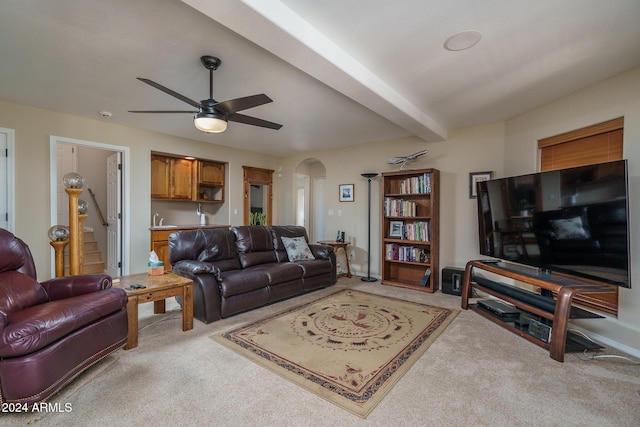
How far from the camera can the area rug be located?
6.24 feet

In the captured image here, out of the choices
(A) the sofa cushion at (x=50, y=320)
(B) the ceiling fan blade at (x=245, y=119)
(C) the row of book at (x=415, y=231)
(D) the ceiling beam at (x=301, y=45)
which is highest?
(D) the ceiling beam at (x=301, y=45)

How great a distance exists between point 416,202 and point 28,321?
14.7 feet

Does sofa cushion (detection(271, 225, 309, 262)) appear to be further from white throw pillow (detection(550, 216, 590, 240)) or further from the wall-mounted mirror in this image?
white throw pillow (detection(550, 216, 590, 240))

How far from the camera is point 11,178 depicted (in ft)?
11.2

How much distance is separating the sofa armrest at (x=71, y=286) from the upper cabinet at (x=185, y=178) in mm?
2882

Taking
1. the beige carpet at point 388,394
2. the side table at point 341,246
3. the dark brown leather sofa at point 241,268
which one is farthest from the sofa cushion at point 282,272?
the side table at point 341,246

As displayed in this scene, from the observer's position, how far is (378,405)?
171 centimetres

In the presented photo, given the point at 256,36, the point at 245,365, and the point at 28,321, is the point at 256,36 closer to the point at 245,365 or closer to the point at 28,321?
the point at 28,321

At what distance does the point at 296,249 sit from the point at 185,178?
269 cm

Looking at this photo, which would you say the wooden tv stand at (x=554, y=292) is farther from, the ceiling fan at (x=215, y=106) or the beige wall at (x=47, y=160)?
the beige wall at (x=47, y=160)

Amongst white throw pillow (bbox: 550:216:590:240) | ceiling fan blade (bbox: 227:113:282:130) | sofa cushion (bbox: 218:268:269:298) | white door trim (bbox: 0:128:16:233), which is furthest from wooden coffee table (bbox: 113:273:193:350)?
white throw pillow (bbox: 550:216:590:240)

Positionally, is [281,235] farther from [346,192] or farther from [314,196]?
[314,196]

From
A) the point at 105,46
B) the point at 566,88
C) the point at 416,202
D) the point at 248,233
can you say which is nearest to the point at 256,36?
the point at 105,46

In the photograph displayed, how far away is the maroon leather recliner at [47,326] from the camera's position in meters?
1.56
